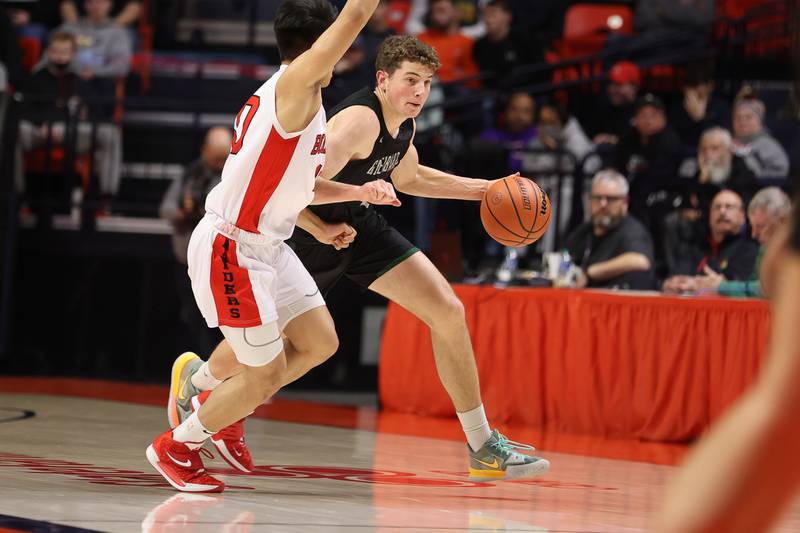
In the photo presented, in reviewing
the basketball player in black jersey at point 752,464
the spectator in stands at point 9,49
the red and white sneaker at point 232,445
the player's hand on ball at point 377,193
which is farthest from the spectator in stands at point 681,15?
the basketball player in black jersey at point 752,464

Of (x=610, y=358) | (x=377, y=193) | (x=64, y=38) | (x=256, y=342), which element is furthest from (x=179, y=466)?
(x=64, y=38)

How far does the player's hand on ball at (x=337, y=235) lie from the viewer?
15.6 feet

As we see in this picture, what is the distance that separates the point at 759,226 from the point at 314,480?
161 inches

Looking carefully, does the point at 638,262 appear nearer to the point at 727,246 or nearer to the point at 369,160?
the point at 727,246

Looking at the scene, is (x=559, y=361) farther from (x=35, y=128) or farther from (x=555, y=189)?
(x=35, y=128)

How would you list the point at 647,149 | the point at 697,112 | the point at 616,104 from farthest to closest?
the point at 616,104 < the point at 697,112 < the point at 647,149

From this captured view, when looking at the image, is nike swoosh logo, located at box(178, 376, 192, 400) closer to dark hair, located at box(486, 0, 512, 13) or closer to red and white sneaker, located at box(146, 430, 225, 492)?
red and white sneaker, located at box(146, 430, 225, 492)

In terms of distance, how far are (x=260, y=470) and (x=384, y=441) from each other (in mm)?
1690

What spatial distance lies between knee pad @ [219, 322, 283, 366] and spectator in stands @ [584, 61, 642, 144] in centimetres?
692

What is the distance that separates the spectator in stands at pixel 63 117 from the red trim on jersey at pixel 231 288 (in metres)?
6.49

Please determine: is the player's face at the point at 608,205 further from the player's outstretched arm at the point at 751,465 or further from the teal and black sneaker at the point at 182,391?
the player's outstretched arm at the point at 751,465

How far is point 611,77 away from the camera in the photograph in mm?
11352

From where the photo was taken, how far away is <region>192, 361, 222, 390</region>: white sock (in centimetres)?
512

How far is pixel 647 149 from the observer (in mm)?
9977
